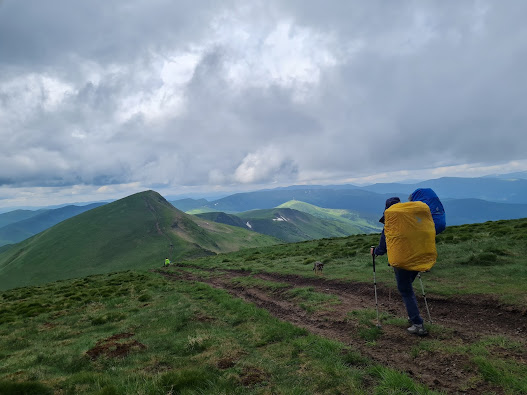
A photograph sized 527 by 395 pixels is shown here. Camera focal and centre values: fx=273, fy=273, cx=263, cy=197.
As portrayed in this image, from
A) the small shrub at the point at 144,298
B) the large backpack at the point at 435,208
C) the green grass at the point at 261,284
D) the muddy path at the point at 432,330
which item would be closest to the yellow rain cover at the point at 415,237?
the large backpack at the point at 435,208

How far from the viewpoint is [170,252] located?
13562 cm

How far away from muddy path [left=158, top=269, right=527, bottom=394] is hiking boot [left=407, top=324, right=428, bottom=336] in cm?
18

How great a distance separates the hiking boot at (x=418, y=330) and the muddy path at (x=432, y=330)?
0.57 ft

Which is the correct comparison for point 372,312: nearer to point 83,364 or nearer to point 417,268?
point 417,268

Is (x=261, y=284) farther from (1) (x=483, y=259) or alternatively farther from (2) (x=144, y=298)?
(1) (x=483, y=259)

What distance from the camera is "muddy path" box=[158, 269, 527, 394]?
22.7 ft

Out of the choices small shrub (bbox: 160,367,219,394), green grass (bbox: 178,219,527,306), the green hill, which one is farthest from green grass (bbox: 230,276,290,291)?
the green hill

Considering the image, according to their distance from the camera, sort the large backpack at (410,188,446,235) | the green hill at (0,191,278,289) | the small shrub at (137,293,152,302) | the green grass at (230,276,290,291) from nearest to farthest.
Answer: the large backpack at (410,188,446,235) → the green grass at (230,276,290,291) → the small shrub at (137,293,152,302) → the green hill at (0,191,278,289)

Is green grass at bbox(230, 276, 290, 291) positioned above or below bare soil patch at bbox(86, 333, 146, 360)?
below

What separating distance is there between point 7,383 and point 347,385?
339 inches

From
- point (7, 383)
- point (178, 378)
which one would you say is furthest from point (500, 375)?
point (7, 383)

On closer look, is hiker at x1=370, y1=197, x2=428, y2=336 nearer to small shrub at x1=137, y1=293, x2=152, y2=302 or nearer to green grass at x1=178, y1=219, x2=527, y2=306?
green grass at x1=178, y1=219, x2=527, y2=306

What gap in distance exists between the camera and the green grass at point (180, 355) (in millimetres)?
6848

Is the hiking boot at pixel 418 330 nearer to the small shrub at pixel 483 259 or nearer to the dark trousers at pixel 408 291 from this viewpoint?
the dark trousers at pixel 408 291
